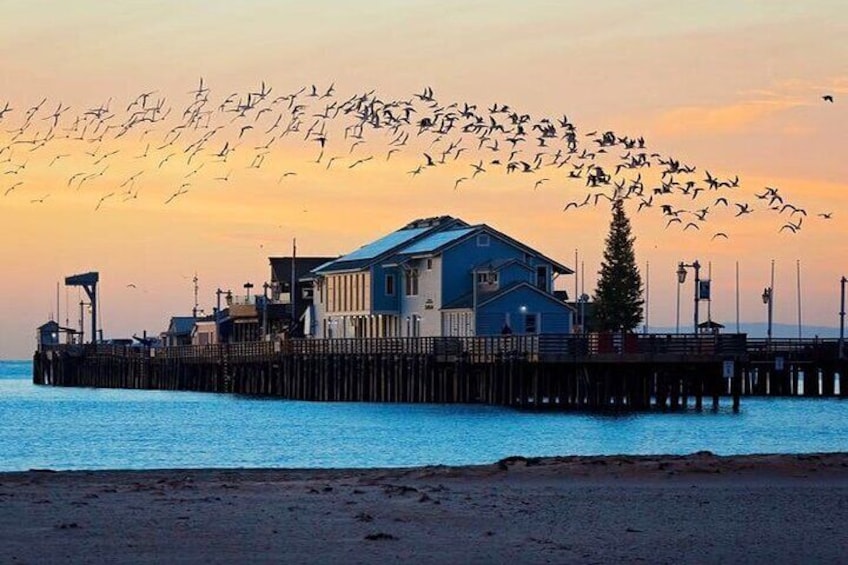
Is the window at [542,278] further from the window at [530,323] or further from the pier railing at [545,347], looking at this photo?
the pier railing at [545,347]

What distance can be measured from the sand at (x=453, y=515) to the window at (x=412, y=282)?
61.4m

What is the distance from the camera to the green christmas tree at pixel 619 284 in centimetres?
12556

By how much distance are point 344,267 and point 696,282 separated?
21107 mm

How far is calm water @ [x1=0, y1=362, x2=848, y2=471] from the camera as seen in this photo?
46.2 meters

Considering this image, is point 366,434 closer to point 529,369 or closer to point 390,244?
point 529,369

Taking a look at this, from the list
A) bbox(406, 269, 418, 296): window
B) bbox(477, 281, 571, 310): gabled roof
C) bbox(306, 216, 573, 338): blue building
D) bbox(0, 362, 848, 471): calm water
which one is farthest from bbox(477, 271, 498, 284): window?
bbox(0, 362, 848, 471): calm water

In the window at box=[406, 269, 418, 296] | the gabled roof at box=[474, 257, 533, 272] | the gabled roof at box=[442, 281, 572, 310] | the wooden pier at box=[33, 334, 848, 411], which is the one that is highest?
the gabled roof at box=[474, 257, 533, 272]

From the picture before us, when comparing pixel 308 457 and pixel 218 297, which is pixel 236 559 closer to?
pixel 308 457

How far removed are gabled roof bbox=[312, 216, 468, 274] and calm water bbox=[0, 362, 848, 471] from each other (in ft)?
36.0

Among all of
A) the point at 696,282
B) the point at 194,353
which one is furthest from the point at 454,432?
the point at 194,353

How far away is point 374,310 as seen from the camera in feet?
301

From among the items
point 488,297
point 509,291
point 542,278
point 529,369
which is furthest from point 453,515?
point 542,278

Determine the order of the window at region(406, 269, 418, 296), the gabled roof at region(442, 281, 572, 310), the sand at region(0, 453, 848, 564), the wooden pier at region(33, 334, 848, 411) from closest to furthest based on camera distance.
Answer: the sand at region(0, 453, 848, 564)
the wooden pier at region(33, 334, 848, 411)
the gabled roof at region(442, 281, 572, 310)
the window at region(406, 269, 418, 296)

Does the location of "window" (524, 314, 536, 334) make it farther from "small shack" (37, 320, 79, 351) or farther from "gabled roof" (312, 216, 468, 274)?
"small shack" (37, 320, 79, 351)
